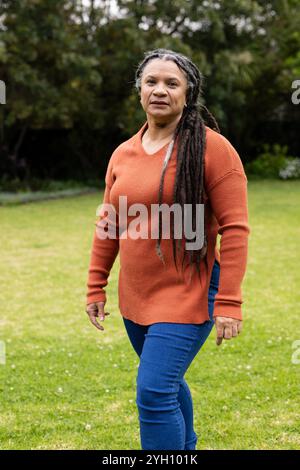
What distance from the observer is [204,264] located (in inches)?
104

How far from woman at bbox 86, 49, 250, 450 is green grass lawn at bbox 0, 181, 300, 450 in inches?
49.3

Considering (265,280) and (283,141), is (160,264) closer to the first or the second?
(265,280)

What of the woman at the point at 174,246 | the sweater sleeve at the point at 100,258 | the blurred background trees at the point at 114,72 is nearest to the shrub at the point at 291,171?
the blurred background trees at the point at 114,72

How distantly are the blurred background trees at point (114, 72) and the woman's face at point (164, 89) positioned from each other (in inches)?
480

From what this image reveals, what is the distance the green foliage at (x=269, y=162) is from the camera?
24.0 metres

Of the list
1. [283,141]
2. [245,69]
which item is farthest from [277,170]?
[245,69]

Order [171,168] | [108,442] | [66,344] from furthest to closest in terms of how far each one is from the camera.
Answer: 1. [66,344]
2. [108,442]
3. [171,168]

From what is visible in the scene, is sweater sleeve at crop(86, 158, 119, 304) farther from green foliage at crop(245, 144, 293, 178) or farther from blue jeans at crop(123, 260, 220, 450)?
green foliage at crop(245, 144, 293, 178)

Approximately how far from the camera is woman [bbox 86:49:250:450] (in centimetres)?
249

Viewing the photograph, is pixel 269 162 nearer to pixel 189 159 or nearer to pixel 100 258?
pixel 100 258

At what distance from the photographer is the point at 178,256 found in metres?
2.60

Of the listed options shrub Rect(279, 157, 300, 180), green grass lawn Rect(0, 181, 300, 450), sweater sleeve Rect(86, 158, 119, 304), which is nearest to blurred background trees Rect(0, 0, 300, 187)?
shrub Rect(279, 157, 300, 180)

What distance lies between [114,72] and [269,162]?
7.33m
